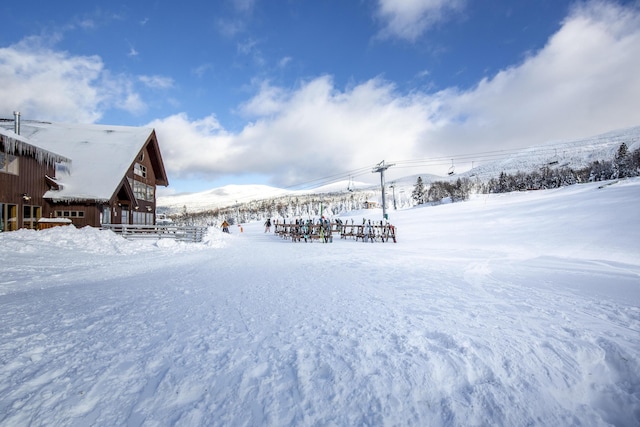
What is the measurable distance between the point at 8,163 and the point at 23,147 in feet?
3.86

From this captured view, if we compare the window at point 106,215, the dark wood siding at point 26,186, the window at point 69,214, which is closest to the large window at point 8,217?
the dark wood siding at point 26,186

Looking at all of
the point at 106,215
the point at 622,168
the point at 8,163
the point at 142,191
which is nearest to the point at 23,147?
the point at 8,163

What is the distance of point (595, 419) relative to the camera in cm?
249

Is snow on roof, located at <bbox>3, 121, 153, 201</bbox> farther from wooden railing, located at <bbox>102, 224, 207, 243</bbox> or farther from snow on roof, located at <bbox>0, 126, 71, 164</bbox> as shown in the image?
wooden railing, located at <bbox>102, 224, 207, 243</bbox>

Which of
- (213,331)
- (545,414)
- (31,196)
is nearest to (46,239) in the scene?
(31,196)

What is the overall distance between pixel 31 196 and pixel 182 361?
2168cm

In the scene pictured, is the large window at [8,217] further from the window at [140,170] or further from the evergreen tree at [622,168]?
the evergreen tree at [622,168]

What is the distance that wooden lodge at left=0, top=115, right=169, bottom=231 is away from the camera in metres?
16.2

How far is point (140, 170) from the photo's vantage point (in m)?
26.1

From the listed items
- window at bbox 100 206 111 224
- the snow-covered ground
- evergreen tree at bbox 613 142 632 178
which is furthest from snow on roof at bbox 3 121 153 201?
evergreen tree at bbox 613 142 632 178

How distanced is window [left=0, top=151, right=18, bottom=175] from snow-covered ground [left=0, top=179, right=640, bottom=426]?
12.4 metres

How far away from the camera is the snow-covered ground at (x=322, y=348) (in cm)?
256

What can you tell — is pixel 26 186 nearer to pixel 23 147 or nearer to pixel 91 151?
pixel 23 147

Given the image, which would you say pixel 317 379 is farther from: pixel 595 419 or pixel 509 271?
pixel 509 271
